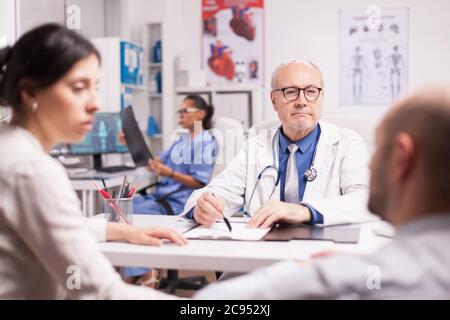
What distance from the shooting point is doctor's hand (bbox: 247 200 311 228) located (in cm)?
149

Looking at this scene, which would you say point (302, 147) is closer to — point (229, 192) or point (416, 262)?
point (229, 192)

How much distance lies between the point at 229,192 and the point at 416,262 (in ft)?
4.46

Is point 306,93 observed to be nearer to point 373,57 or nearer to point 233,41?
point 373,57

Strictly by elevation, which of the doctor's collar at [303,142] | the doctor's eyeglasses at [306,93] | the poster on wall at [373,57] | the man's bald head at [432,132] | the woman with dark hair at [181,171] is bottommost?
the woman with dark hair at [181,171]

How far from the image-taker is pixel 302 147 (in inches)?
79.7

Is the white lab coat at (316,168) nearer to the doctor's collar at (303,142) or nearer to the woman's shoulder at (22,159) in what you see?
the doctor's collar at (303,142)

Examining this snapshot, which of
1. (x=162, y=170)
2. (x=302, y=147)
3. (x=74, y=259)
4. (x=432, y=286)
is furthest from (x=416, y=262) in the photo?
(x=162, y=170)

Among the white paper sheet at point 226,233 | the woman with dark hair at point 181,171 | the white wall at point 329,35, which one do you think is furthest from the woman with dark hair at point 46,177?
the white wall at point 329,35

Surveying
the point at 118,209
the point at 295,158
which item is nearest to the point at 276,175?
the point at 295,158

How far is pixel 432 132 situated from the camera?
68cm

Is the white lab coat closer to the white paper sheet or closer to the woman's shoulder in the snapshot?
the white paper sheet

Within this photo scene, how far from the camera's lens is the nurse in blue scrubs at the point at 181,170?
10.6ft

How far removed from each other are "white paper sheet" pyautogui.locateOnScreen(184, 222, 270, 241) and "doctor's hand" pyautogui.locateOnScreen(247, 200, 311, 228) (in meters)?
0.03

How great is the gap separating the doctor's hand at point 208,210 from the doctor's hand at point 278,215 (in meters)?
0.10
